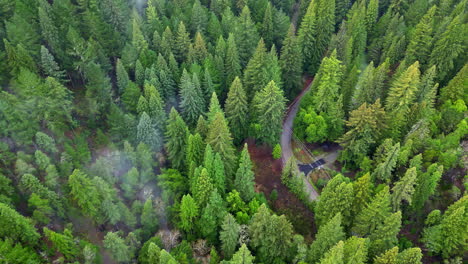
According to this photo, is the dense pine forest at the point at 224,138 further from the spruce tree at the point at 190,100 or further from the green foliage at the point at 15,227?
the spruce tree at the point at 190,100

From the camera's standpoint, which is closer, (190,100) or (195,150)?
(195,150)

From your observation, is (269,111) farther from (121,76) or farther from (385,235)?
(385,235)

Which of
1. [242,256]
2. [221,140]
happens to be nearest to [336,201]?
[242,256]

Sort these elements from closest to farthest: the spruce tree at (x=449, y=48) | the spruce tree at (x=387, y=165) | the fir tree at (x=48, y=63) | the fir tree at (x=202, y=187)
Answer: the fir tree at (x=202, y=187) < the spruce tree at (x=387, y=165) < the fir tree at (x=48, y=63) < the spruce tree at (x=449, y=48)

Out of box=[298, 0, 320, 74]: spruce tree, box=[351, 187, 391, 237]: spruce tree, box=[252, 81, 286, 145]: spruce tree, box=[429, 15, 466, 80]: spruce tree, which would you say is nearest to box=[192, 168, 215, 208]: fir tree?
box=[252, 81, 286, 145]: spruce tree

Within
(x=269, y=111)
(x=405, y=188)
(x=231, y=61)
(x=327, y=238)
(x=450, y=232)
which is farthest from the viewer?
(x=231, y=61)

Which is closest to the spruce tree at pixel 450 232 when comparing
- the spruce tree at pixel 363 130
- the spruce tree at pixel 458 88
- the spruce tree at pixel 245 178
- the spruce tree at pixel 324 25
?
the spruce tree at pixel 363 130

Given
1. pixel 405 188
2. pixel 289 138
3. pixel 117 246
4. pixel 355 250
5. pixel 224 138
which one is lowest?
pixel 117 246
